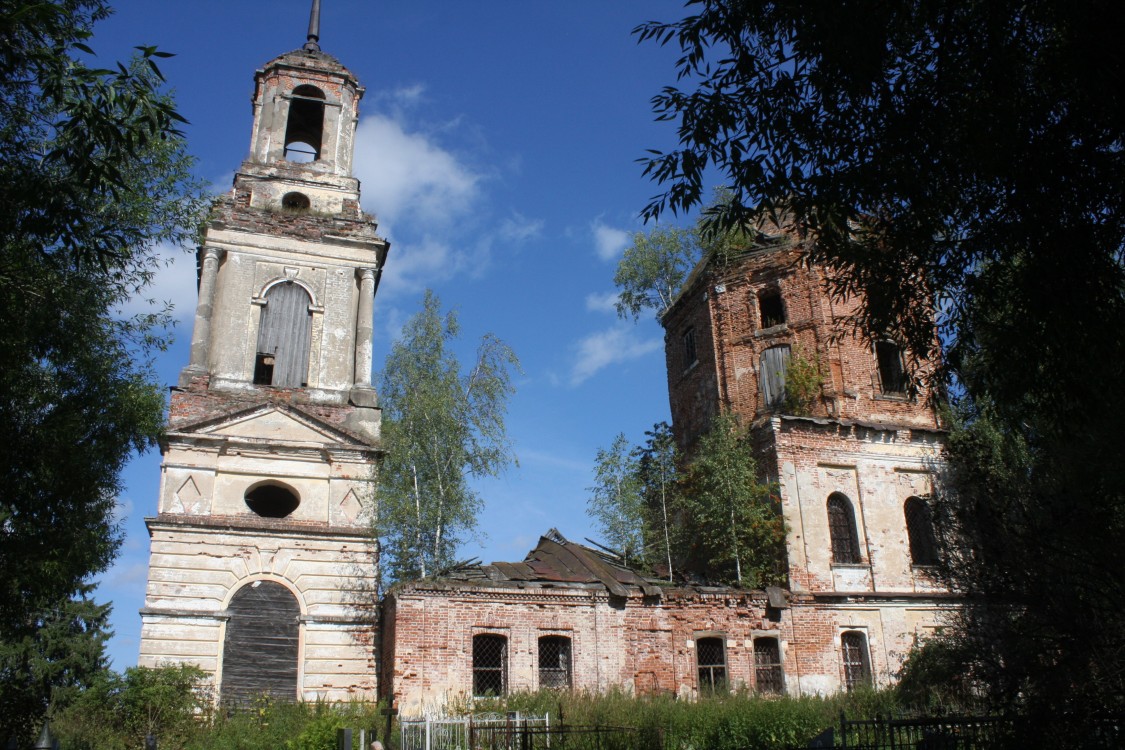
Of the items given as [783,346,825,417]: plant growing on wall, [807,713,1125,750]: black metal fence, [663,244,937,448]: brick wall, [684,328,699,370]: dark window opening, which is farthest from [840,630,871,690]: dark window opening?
[807,713,1125,750]: black metal fence

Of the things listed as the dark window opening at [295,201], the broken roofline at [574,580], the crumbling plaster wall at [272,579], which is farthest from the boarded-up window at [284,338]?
the broken roofline at [574,580]

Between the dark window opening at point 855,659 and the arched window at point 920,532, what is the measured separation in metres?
2.75

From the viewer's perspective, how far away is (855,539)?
76.5 ft

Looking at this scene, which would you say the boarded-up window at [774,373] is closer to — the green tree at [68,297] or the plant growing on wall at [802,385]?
the plant growing on wall at [802,385]

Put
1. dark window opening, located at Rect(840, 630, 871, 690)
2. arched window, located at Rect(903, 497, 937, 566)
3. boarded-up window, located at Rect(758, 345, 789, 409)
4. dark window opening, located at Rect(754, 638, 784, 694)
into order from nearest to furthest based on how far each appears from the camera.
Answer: dark window opening, located at Rect(754, 638, 784, 694), dark window opening, located at Rect(840, 630, 871, 690), arched window, located at Rect(903, 497, 937, 566), boarded-up window, located at Rect(758, 345, 789, 409)

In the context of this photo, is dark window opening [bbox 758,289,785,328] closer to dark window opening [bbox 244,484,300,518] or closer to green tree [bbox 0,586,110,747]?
dark window opening [bbox 244,484,300,518]

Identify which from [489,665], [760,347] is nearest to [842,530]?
[760,347]

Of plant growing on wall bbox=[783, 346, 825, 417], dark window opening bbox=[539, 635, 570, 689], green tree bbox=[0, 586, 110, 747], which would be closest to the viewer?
dark window opening bbox=[539, 635, 570, 689]

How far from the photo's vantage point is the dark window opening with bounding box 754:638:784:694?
2084 cm

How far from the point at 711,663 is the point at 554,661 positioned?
371 cm

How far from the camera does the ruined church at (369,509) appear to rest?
19078mm

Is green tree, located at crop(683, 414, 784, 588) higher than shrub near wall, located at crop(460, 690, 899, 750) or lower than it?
higher

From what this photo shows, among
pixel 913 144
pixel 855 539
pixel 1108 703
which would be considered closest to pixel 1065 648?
pixel 1108 703

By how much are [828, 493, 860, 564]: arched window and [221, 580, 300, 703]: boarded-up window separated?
13.0 meters
